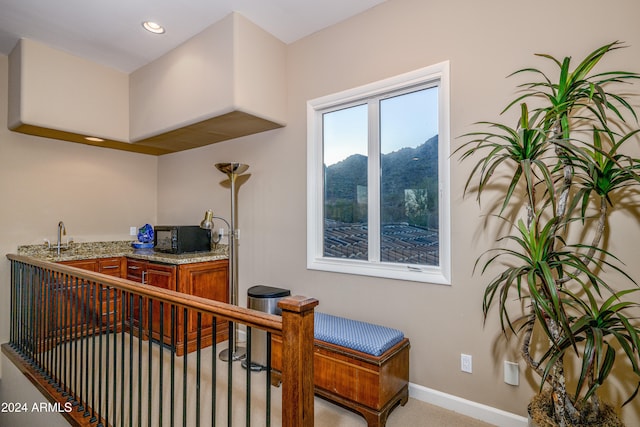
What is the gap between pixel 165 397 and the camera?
2.30 m

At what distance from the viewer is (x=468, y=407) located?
6.93 ft

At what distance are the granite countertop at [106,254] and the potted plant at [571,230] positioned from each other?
2.58 m

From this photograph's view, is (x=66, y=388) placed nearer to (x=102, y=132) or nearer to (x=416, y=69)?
(x=102, y=132)

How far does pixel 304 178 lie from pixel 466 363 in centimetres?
193

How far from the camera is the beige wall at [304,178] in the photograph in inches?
77.0

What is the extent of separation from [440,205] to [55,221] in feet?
13.4

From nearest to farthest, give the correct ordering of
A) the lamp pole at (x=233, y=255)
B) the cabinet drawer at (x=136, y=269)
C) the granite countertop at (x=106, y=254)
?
the lamp pole at (x=233, y=255)
the granite countertop at (x=106, y=254)
the cabinet drawer at (x=136, y=269)

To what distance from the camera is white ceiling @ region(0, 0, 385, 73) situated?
8.40 ft

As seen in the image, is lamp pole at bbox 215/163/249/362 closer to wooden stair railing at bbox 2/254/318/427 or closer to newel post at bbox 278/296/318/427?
wooden stair railing at bbox 2/254/318/427

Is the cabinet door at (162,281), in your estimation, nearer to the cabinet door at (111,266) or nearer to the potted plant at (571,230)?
the cabinet door at (111,266)

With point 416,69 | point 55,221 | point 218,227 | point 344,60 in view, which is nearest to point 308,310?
point 416,69

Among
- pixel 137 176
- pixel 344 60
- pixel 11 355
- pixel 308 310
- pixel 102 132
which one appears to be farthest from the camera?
pixel 137 176

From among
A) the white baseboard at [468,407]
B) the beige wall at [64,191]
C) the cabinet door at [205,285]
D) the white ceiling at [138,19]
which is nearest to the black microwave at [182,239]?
the cabinet door at [205,285]

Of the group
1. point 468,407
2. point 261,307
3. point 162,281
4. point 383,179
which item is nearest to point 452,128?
point 383,179
